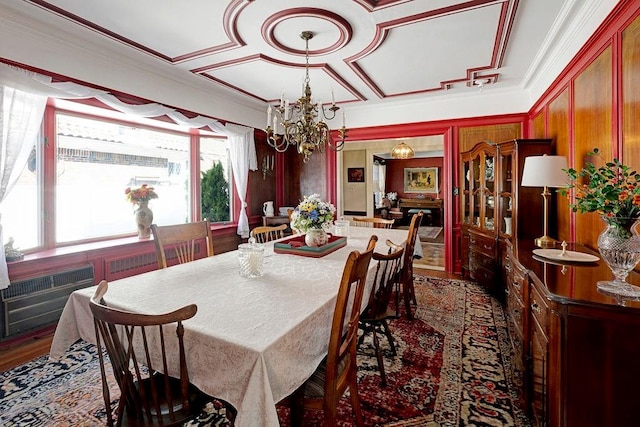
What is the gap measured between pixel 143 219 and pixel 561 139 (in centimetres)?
439

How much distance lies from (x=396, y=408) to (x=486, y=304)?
208 centimetres

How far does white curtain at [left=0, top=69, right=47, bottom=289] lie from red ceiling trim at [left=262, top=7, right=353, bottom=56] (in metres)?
1.91

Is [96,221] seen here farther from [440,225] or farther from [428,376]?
[440,225]

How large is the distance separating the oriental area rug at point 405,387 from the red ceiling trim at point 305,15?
2.58 m

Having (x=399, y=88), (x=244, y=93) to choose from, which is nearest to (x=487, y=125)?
(x=399, y=88)

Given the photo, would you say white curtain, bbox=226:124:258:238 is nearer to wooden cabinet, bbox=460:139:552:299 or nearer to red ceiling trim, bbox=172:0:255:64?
A: red ceiling trim, bbox=172:0:255:64

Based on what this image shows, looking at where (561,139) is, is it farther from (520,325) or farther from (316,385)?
(316,385)

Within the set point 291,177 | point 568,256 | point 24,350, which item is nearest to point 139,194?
point 24,350

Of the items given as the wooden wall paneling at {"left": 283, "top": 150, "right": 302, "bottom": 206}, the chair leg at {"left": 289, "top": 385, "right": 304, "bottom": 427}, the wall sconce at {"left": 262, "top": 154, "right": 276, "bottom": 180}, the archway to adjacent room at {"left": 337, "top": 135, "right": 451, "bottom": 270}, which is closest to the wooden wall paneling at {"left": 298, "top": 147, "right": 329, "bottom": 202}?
the wooden wall paneling at {"left": 283, "top": 150, "right": 302, "bottom": 206}

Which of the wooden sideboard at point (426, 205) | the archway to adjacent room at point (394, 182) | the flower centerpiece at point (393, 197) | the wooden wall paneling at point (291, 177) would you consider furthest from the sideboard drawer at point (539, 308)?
the flower centerpiece at point (393, 197)

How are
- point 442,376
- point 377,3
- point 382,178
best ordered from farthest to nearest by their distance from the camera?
point 382,178 → point 377,3 → point 442,376

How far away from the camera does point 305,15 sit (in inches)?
93.6

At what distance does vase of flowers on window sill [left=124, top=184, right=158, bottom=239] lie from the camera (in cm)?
348

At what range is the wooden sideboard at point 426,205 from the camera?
31.9ft
